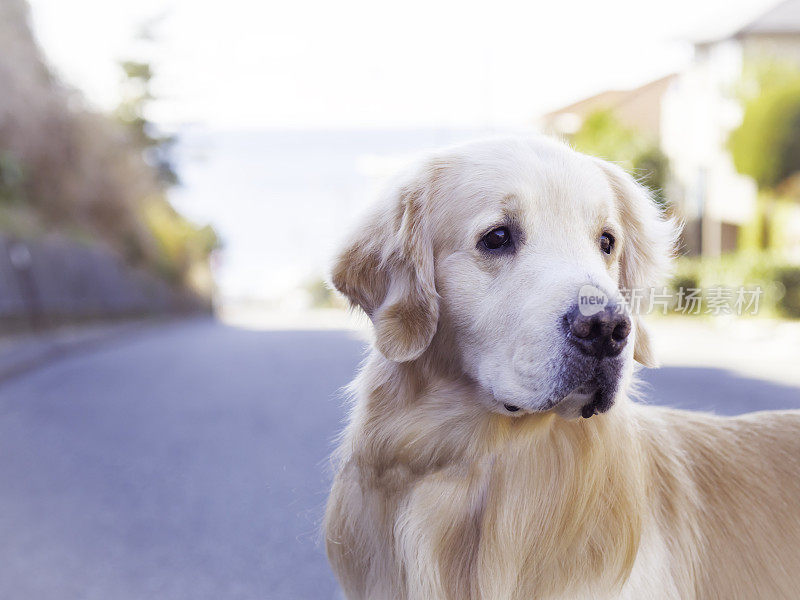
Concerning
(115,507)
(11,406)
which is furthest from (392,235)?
(11,406)

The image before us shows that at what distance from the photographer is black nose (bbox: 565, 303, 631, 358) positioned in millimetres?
2277

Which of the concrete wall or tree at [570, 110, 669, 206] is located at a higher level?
tree at [570, 110, 669, 206]

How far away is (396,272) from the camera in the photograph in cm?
283

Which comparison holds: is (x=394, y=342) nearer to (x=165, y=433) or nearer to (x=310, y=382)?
(x=165, y=433)

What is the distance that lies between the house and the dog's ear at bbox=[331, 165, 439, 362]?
23939 mm

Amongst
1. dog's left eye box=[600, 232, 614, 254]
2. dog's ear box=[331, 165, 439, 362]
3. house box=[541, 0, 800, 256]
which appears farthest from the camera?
house box=[541, 0, 800, 256]

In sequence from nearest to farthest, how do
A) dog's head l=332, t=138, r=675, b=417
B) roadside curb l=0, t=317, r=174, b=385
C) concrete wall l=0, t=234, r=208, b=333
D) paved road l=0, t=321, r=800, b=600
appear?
1. dog's head l=332, t=138, r=675, b=417
2. paved road l=0, t=321, r=800, b=600
3. roadside curb l=0, t=317, r=174, b=385
4. concrete wall l=0, t=234, r=208, b=333

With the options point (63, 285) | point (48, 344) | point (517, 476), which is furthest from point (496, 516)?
point (63, 285)

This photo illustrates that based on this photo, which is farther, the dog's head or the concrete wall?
the concrete wall

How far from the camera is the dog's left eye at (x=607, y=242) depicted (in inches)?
111

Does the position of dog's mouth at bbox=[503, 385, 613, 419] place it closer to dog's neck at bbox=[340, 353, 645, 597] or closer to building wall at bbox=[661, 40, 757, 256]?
dog's neck at bbox=[340, 353, 645, 597]

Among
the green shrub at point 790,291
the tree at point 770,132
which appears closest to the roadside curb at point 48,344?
the green shrub at point 790,291

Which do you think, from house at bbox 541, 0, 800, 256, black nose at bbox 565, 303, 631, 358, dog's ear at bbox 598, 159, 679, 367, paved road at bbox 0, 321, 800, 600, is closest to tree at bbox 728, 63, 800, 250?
house at bbox 541, 0, 800, 256

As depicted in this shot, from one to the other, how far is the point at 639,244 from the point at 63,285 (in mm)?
14988
